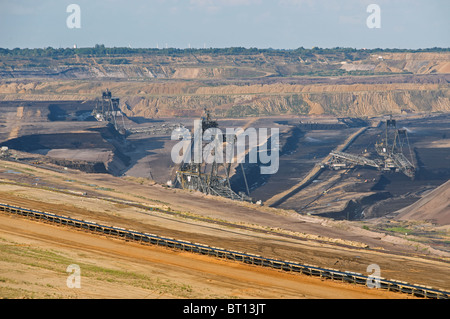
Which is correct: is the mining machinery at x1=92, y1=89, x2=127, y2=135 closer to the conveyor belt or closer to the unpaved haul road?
the conveyor belt

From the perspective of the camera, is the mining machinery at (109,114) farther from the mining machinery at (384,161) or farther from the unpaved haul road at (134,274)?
the unpaved haul road at (134,274)

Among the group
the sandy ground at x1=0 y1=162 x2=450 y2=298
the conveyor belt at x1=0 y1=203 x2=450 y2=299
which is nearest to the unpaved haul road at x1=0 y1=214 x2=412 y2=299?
the sandy ground at x1=0 y1=162 x2=450 y2=298

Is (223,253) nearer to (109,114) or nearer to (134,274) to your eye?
(134,274)

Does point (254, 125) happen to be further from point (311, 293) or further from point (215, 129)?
point (311, 293)

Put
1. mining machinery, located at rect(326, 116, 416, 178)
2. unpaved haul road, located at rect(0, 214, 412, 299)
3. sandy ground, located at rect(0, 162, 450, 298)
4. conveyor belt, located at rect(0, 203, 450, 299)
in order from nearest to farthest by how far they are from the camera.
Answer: unpaved haul road, located at rect(0, 214, 412, 299), conveyor belt, located at rect(0, 203, 450, 299), sandy ground, located at rect(0, 162, 450, 298), mining machinery, located at rect(326, 116, 416, 178)

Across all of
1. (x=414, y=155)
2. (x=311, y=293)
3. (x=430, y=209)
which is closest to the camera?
(x=311, y=293)
